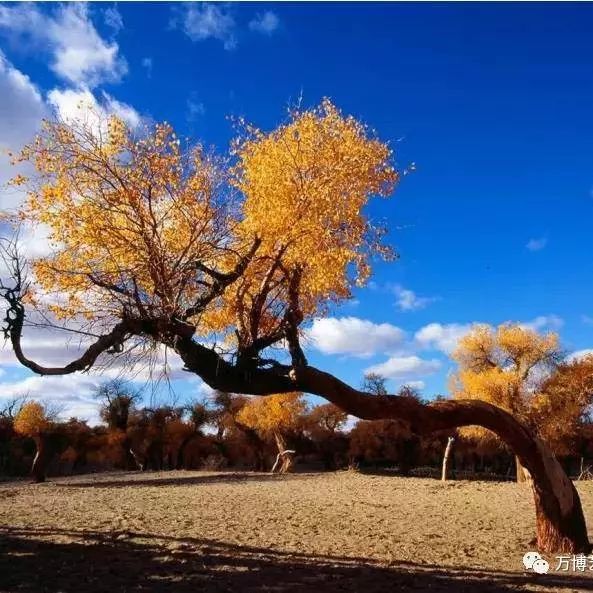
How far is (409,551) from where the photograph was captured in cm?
1218

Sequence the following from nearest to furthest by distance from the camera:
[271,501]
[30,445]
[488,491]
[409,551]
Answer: [409,551], [271,501], [488,491], [30,445]

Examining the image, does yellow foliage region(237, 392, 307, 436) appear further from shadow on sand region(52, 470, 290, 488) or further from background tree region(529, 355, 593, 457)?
background tree region(529, 355, 593, 457)

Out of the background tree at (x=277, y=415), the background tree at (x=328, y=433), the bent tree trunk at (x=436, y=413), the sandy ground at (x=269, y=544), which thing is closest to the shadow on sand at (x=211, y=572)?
the sandy ground at (x=269, y=544)

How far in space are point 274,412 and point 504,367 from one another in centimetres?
1813

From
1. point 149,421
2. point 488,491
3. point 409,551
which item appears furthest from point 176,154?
point 149,421

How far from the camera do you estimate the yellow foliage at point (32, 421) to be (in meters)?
→ 36.2

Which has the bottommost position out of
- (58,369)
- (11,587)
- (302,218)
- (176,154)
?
(11,587)

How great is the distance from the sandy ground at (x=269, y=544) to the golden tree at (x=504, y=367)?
496 inches

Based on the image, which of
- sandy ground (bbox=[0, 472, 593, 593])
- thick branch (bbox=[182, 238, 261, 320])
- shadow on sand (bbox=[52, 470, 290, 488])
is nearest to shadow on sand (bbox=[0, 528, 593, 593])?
sandy ground (bbox=[0, 472, 593, 593])

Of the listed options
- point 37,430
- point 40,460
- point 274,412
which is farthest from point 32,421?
point 274,412

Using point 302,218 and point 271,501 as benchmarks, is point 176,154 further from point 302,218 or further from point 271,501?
point 271,501

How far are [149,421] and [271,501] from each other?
40.6 m

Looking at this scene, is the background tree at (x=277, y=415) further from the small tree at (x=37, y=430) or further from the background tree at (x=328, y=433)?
the small tree at (x=37, y=430)

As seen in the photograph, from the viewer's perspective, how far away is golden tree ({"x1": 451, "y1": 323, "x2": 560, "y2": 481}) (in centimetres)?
3481
